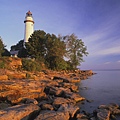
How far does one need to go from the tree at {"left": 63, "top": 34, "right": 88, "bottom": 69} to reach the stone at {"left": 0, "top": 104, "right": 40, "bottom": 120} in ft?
143

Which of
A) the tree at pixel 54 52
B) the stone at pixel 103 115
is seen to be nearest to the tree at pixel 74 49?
the tree at pixel 54 52

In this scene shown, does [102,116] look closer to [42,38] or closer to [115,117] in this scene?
[115,117]

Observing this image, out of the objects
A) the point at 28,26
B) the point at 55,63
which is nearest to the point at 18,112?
the point at 55,63

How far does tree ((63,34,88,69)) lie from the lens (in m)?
54.4

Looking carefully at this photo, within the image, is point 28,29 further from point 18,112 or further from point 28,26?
point 18,112

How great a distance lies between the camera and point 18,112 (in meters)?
9.44

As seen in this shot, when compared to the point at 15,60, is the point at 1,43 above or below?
above

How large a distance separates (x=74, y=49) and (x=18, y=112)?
47227mm

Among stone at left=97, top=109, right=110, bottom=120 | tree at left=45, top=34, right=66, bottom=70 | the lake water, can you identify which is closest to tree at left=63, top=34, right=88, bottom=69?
tree at left=45, top=34, right=66, bottom=70

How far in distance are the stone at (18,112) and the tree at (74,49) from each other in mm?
43469

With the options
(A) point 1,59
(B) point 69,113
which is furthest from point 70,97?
(A) point 1,59

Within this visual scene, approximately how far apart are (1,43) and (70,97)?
30240mm

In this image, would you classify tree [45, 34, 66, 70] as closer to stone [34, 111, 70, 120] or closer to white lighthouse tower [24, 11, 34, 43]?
white lighthouse tower [24, 11, 34, 43]

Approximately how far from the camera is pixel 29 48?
43.3 meters
